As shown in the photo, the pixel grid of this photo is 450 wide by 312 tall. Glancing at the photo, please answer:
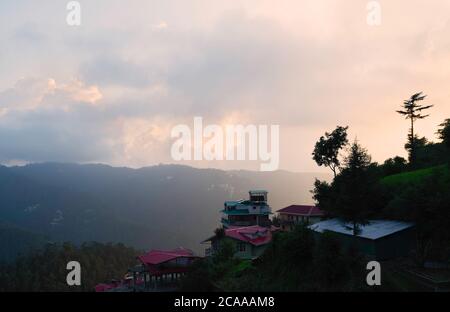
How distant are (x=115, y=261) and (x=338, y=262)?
149m

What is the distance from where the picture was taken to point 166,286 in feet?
162

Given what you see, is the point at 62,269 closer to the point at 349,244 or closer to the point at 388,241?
the point at 349,244

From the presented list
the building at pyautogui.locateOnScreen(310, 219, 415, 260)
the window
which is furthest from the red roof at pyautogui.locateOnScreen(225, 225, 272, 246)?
the building at pyautogui.locateOnScreen(310, 219, 415, 260)

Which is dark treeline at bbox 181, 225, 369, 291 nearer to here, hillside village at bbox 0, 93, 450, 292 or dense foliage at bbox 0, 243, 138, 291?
hillside village at bbox 0, 93, 450, 292

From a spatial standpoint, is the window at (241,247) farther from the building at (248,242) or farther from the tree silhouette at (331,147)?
the tree silhouette at (331,147)

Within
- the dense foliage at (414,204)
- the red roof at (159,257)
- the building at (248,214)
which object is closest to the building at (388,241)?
the dense foliage at (414,204)

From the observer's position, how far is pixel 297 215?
6819 cm

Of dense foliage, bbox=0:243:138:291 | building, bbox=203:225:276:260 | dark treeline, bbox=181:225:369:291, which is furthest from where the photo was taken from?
dense foliage, bbox=0:243:138:291

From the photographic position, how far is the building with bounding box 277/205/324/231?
214ft

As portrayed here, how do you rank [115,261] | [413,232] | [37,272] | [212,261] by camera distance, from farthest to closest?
1. [115,261]
2. [37,272]
3. [212,261]
4. [413,232]

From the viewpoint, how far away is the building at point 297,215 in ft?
214

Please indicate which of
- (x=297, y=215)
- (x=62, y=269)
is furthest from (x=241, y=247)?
(x=62, y=269)

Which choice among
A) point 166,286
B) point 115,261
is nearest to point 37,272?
point 115,261
